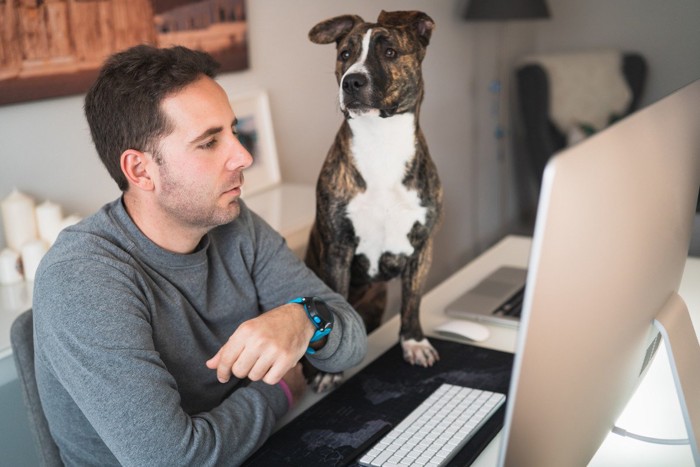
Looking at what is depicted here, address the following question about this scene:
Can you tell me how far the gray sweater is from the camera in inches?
42.9

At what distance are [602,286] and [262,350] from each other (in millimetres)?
554

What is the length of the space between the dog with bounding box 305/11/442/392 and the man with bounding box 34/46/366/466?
20 centimetres

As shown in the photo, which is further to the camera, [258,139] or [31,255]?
[258,139]

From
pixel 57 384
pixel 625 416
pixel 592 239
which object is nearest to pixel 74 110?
pixel 57 384

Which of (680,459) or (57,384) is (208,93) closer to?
(57,384)

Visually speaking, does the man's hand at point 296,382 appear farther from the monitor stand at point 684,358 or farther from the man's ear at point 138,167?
the monitor stand at point 684,358

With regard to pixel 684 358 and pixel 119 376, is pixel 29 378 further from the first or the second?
pixel 684 358

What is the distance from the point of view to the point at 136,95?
1.26 m

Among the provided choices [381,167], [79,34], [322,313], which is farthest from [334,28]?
[79,34]

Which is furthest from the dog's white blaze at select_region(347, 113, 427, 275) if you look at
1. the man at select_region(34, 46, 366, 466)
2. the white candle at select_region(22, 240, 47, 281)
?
the white candle at select_region(22, 240, 47, 281)

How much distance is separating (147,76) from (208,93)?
10 centimetres

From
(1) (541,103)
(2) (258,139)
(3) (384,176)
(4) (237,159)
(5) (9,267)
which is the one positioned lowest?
(1) (541,103)

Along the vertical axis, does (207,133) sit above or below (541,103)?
above

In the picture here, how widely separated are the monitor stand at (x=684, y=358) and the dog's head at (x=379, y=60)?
672 mm
